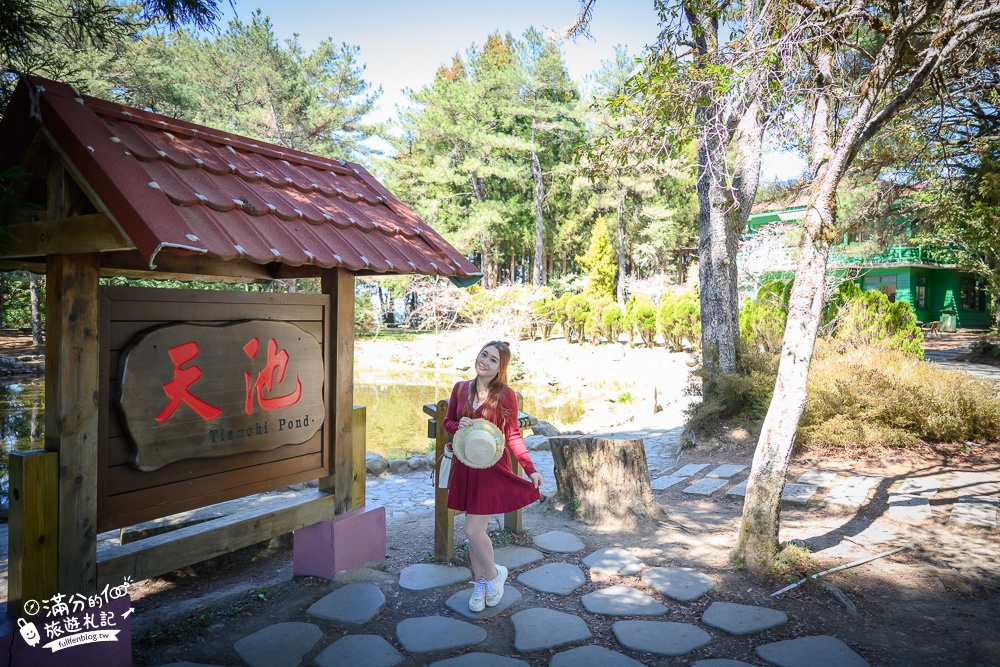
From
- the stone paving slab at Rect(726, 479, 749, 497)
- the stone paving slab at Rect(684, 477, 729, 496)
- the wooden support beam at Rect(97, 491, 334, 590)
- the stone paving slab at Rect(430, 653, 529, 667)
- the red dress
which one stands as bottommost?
the stone paving slab at Rect(684, 477, 729, 496)

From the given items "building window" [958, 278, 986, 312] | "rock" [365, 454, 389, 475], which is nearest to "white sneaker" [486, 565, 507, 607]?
"rock" [365, 454, 389, 475]

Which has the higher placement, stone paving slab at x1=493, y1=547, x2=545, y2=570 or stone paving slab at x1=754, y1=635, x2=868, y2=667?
stone paving slab at x1=493, y1=547, x2=545, y2=570

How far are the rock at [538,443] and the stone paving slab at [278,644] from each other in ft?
18.0

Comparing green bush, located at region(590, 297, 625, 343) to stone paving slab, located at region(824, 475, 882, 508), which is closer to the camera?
stone paving slab, located at region(824, 475, 882, 508)

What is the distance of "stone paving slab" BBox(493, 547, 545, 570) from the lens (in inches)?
156

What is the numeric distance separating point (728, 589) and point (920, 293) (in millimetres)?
32052

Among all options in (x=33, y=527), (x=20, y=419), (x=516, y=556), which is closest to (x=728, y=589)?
(x=516, y=556)

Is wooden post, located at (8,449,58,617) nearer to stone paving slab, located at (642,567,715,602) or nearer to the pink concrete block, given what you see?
the pink concrete block

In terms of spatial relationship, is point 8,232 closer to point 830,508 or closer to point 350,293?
point 350,293

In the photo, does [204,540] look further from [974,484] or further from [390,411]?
[390,411]

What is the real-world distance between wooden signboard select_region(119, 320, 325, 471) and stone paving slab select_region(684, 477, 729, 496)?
404cm

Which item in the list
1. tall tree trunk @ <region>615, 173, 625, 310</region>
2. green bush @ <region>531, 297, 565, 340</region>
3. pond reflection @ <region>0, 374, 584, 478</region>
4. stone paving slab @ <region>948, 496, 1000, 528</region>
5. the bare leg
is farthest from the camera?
tall tree trunk @ <region>615, 173, 625, 310</region>

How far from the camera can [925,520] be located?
15.4ft

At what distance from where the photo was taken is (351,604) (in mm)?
3361
